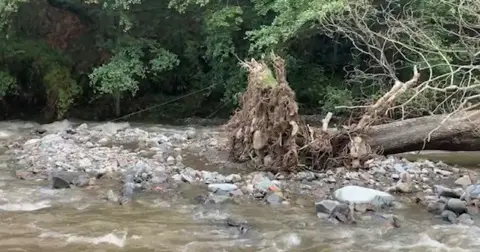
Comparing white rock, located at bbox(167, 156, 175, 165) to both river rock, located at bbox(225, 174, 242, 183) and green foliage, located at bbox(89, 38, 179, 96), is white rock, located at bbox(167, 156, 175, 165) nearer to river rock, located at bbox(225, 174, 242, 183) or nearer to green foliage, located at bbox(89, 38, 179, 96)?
river rock, located at bbox(225, 174, 242, 183)

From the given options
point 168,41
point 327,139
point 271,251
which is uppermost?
point 168,41

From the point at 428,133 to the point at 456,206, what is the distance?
6.90 feet

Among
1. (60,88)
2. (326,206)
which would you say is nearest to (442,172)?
(326,206)

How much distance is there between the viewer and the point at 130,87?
13.5 m

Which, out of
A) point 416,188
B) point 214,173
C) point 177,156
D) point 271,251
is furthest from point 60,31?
point 271,251

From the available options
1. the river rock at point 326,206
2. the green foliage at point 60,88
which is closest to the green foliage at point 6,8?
the green foliage at point 60,88

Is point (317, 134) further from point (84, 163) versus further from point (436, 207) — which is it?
point (84, 163)

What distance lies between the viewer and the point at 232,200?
7.19 metres

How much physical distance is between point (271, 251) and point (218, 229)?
29.8 inches

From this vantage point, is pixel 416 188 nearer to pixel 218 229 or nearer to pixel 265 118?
pixel 265 118

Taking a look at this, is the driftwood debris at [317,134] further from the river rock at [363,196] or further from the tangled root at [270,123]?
the river rock at [363,196]

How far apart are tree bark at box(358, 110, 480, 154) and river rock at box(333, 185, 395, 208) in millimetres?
1704

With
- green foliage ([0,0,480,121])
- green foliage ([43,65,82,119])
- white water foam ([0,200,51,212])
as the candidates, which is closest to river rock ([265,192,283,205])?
white water foam ([0,200,51,212])

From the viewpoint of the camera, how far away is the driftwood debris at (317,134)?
8.45 metres
